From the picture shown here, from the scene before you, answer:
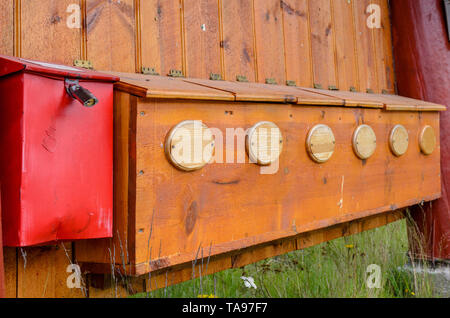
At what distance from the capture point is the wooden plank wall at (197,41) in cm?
140

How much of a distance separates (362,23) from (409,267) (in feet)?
5.09

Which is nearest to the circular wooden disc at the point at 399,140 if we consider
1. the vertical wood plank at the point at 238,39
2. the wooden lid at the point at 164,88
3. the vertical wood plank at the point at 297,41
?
the vertical wood plank at the point at 297,41

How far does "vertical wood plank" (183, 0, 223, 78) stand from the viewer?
1804mm

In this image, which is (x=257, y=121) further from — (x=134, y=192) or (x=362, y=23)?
(x=362, y=23)

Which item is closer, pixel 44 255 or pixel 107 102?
pixel 107 102

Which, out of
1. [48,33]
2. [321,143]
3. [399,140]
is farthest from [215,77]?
[399,140]

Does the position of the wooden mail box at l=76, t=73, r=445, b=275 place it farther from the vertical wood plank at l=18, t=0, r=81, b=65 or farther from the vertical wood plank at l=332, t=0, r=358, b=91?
the vertical wood plank at l=332, t=0, r=358, b=91

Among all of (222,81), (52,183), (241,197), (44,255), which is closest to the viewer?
(52,183)

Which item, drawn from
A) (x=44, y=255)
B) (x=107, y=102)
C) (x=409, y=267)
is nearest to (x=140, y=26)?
(x=107, y=102)

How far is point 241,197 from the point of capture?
1597 mm

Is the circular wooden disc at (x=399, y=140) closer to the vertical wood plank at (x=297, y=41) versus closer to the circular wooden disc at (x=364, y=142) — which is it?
the circular wooden disc at (x=364, y=142)

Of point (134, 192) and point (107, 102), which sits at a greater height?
point (107, 102)

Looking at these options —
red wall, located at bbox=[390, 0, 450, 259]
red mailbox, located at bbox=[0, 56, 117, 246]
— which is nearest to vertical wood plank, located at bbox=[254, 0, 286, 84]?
red mailbox, located at bbox=[0, 56, 117, 246]

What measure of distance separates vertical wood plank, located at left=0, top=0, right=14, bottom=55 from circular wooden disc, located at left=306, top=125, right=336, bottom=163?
1.14 meters
